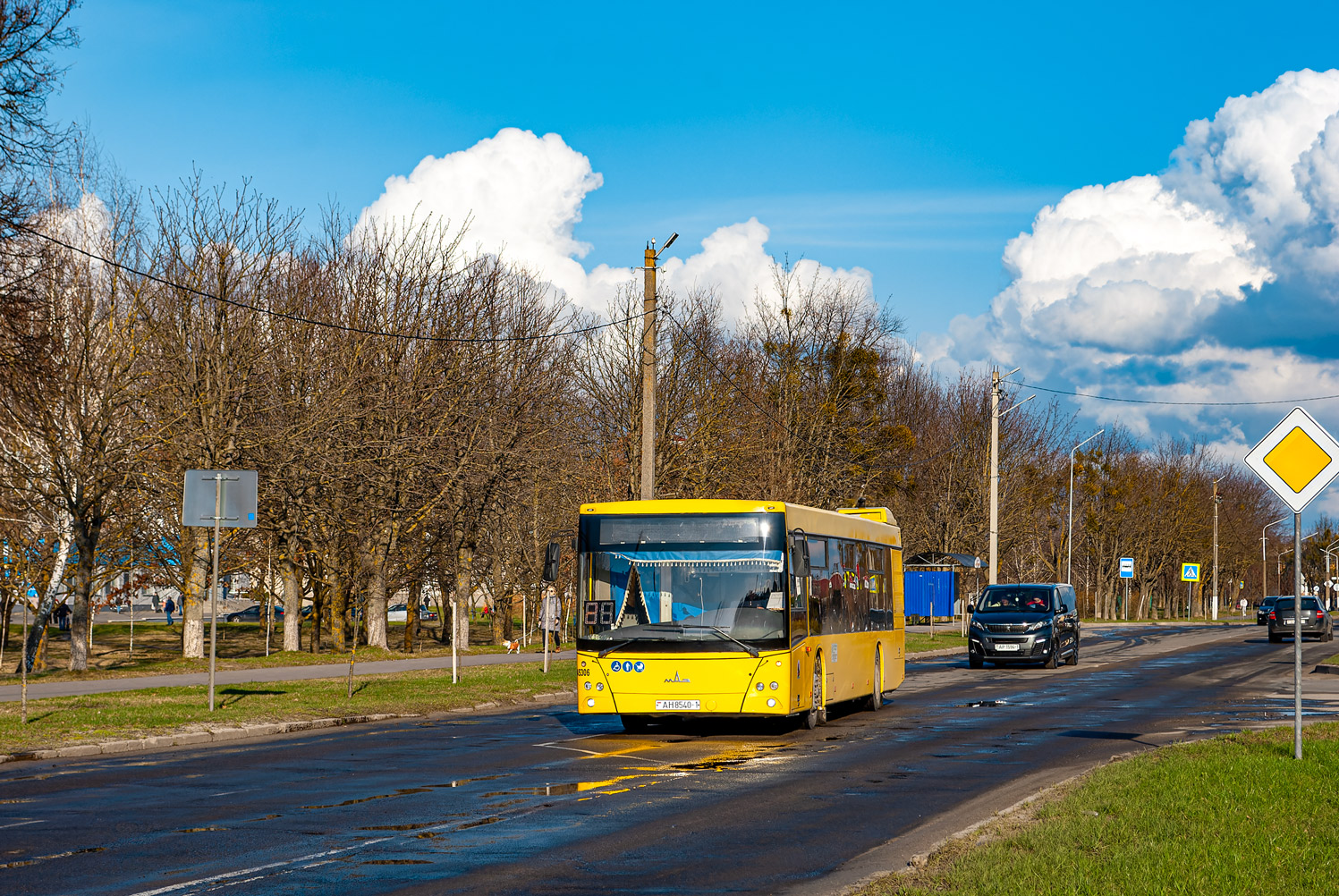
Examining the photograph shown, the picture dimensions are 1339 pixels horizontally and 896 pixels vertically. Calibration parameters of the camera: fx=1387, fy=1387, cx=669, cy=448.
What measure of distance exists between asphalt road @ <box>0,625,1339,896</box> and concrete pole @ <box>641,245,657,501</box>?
6.26 meters

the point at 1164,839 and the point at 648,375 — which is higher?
the point at 648,375

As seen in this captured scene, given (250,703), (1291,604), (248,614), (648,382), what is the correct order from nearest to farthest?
1. (250,703)
2. (648,382)
3. (1291,604)
4. (248,614)

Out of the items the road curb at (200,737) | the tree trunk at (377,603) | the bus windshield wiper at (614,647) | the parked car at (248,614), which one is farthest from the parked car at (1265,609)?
the parked car at (248,614)

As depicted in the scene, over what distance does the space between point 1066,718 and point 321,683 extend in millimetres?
13631

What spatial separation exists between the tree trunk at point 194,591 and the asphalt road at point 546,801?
52.0 ft

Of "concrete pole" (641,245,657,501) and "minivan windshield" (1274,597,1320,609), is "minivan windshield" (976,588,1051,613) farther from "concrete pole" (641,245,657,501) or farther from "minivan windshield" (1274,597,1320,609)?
"minivan windshield" (1274,597,1320,609)

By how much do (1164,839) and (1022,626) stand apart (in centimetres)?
2641

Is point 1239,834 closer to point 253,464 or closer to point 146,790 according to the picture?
point 146,790

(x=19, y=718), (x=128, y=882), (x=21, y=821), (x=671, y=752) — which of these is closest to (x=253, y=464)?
(x=19, y=718)

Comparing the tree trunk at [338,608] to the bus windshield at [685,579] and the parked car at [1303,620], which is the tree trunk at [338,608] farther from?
the parked car at [1303,620]

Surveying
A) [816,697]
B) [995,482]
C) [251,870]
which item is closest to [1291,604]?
[995,482]

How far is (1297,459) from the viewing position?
1425 cm

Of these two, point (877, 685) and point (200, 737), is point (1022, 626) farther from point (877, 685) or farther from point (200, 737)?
point (200, 737)

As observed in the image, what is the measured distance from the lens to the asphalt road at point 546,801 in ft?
28.5
